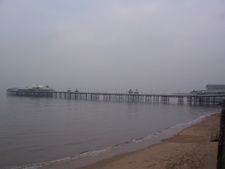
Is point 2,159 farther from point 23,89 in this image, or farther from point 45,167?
point 23,89

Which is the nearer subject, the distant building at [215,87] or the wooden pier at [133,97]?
the wooden pier at [133,97]

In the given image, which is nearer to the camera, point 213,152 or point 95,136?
point 213,152

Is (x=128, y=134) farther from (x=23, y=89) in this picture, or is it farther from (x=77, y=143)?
(x=23, y=89)

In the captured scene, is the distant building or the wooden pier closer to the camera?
the wooden pier

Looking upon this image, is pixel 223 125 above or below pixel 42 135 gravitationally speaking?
above

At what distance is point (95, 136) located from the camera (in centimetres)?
2522

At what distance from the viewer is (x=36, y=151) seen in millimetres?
18406

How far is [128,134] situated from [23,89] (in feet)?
376

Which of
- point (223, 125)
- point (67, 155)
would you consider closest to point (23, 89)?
point (67, 155)

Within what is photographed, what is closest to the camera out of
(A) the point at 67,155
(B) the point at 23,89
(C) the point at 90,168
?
(C) the point at 90,168

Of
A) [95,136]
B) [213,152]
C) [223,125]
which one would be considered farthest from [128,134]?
[223,125]

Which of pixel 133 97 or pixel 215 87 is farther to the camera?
pixel 215 87

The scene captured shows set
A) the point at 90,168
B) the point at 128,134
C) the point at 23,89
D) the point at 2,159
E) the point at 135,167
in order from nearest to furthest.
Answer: the point at 135,167
the point at 90,168
the point at 2,159
the point at 128,134
the point at 23,89

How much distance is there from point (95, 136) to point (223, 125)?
683 inches
